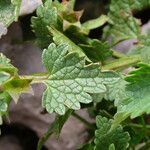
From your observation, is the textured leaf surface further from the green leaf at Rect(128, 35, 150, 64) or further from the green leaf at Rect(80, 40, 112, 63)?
the green leaf at Rect(128, 35, 150, 64)

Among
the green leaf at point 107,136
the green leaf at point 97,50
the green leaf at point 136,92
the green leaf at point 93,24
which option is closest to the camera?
the green leaf at point 136,92

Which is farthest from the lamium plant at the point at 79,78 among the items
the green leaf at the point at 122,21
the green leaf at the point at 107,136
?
the green leaf at the point at 122,21

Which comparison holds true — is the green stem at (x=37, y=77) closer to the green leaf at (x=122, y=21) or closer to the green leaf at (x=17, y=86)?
the green leaf at (x=17, y=86)

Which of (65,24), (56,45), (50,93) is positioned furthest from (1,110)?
(65,24)

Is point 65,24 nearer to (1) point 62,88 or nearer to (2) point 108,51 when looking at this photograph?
(2) point 108,51

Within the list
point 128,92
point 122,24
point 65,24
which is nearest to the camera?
point 128,92

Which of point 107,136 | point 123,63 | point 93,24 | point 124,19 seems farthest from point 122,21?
point 107,136
